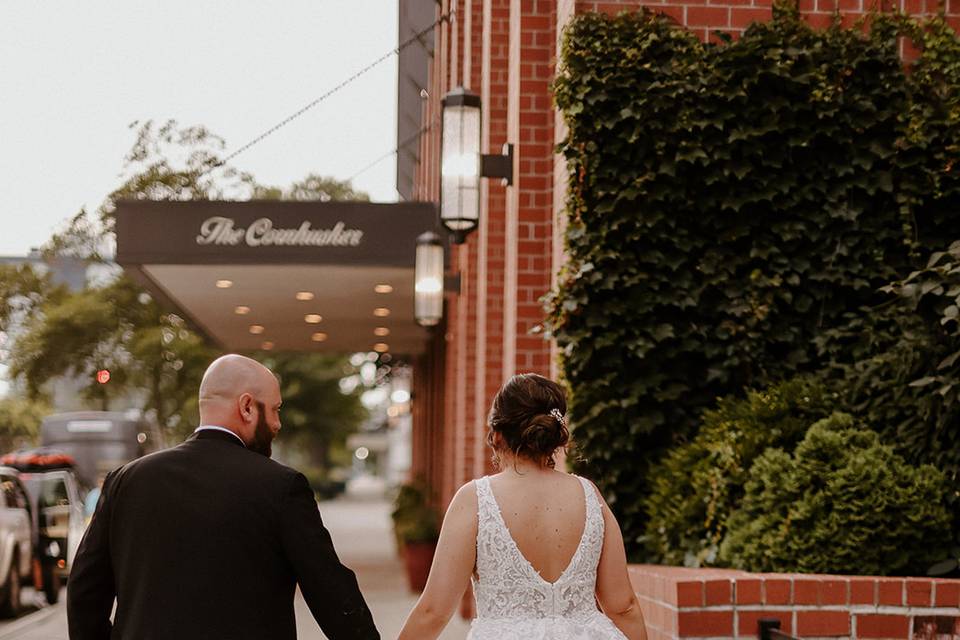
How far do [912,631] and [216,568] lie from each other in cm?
284

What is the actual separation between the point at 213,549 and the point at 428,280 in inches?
348

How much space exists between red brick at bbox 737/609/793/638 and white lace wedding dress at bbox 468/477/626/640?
4.20ft

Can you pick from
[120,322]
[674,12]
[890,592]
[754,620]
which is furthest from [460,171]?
[120,322]

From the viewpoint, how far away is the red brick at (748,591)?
5008 millimetres

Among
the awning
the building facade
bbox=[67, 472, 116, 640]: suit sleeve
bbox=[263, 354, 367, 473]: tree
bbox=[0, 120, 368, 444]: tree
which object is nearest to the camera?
bbox=[67, 472, 116, 640]: suit sleeve

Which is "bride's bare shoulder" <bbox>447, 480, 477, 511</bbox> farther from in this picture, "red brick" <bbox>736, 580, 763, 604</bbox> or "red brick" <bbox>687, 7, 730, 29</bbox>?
"red brick" <bbox>687, 7, 730, 29</bbox>

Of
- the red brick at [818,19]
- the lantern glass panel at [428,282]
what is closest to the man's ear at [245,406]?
the red brick at [818,19]

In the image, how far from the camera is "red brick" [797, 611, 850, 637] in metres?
4.99

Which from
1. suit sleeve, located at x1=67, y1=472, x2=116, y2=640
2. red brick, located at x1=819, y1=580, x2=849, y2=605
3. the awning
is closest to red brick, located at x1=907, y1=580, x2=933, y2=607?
red brick, located at x1=819, y1=580, x2=849, y2=605

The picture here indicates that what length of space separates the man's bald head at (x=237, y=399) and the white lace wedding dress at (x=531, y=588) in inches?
27.4

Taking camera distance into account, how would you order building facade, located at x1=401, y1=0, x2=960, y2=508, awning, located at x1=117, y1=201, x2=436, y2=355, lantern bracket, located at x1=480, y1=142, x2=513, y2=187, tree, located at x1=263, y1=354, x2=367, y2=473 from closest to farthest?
building facade, located at x1=401, y1=0, x2=960, y2=508
lantern bracket, located at x1=480, y1=142, x2=513, y2=187
awning, located at x1=117, y1=201, x2=436, y2=355
tree, located at x1=263, y1=354, x2=367, y2=473

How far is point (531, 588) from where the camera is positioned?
3.85 metres

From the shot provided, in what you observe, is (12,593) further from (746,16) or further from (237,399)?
(237,399)

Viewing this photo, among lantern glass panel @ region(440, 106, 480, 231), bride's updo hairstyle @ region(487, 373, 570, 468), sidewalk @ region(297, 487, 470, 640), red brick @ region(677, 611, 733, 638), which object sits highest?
lantern glass panel @ region(440, 106, 480, 231)
